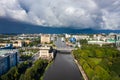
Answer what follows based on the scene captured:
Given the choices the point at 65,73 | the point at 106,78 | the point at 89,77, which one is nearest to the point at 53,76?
the point at 65,73

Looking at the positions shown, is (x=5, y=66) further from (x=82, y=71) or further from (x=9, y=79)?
(x=82, y=71)

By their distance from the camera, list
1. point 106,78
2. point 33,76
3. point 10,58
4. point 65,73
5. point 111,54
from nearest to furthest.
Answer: point 106,78 < point 33,76 < point 65,73 < point 10,58 < point 111,54

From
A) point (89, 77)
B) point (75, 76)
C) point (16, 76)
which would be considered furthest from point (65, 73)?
point (16, 76)

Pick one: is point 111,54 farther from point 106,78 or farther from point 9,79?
point 9,79

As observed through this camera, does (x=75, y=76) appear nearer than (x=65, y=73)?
Yes

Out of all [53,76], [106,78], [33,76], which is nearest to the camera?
[106,78]

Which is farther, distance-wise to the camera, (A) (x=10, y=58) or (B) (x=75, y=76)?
(A) (x=10, y=58)

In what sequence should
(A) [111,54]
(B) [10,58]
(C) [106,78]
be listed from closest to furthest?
(C) [106,78], (B) [10,58], (A) [111,54]


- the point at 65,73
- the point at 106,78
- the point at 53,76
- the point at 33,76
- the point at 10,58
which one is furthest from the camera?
the point at 10,58
